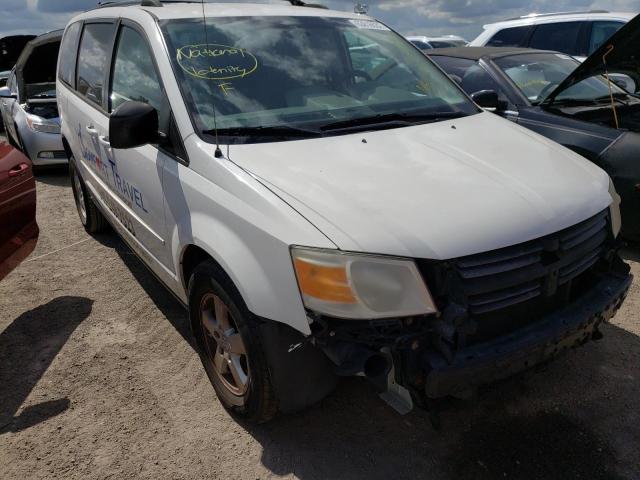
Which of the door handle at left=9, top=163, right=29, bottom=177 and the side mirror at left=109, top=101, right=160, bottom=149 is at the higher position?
the side mirror at left=109, top=101, right=160, bottom=149

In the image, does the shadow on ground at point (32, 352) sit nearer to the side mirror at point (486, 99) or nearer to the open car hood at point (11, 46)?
the side mirror at point (486, 99)

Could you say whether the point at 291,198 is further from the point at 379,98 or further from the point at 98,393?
the point at 98,393

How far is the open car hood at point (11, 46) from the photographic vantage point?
40.9 feet

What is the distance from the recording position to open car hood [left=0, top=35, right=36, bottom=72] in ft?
40.9

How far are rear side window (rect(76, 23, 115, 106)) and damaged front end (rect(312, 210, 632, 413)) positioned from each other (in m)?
2.55

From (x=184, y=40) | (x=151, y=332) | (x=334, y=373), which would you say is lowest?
(x=151, y=332)

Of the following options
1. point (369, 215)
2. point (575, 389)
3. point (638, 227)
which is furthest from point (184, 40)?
point (638, 227)

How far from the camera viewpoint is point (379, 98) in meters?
2.95

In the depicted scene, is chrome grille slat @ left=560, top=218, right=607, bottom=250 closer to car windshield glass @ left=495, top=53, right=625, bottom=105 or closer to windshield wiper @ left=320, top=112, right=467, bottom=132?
windshield wiper @ left=320, top=112, right=467, bottom=132

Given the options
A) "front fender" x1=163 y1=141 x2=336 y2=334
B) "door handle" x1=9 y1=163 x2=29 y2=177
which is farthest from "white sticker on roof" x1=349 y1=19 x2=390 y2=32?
"door handle" x1=9 y1=163 x2=29 y2=177

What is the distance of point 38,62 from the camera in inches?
326

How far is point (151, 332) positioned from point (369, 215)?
1959 mm

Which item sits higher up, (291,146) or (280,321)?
(291,146)

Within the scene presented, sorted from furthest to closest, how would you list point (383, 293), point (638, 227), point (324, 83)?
point (638, 227) < point (324, 83) < point (383, 293)
